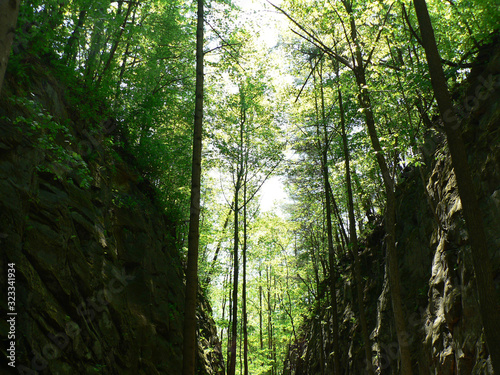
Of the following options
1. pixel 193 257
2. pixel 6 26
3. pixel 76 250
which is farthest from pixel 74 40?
pixel 6 26

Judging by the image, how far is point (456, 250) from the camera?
743 centimetres

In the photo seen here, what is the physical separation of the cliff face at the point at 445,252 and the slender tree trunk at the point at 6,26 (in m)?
7.61

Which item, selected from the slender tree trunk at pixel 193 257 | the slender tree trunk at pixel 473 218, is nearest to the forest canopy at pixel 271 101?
the slender tree trunk at pixel 473 218

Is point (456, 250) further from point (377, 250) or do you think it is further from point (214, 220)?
point (214, 220)

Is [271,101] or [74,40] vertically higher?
[271,101]

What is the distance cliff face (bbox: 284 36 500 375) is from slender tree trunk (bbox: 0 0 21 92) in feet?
25.0

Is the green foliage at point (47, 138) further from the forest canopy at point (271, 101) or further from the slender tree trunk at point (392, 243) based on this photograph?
the slender tree trunk at point (392, 243)

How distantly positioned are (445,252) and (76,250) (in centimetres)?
791

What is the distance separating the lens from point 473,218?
14.0 feet

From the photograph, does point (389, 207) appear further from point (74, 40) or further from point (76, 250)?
point (74, 40)

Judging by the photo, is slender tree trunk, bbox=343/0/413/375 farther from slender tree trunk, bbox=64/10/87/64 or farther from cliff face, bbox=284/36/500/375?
slender tree trunk, bbox=64/10/87/64

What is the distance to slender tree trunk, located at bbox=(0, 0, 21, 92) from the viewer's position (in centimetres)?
280

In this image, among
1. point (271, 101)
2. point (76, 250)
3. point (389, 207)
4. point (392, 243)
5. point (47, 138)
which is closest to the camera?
point (47, 138)

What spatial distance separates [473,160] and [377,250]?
757 cm
